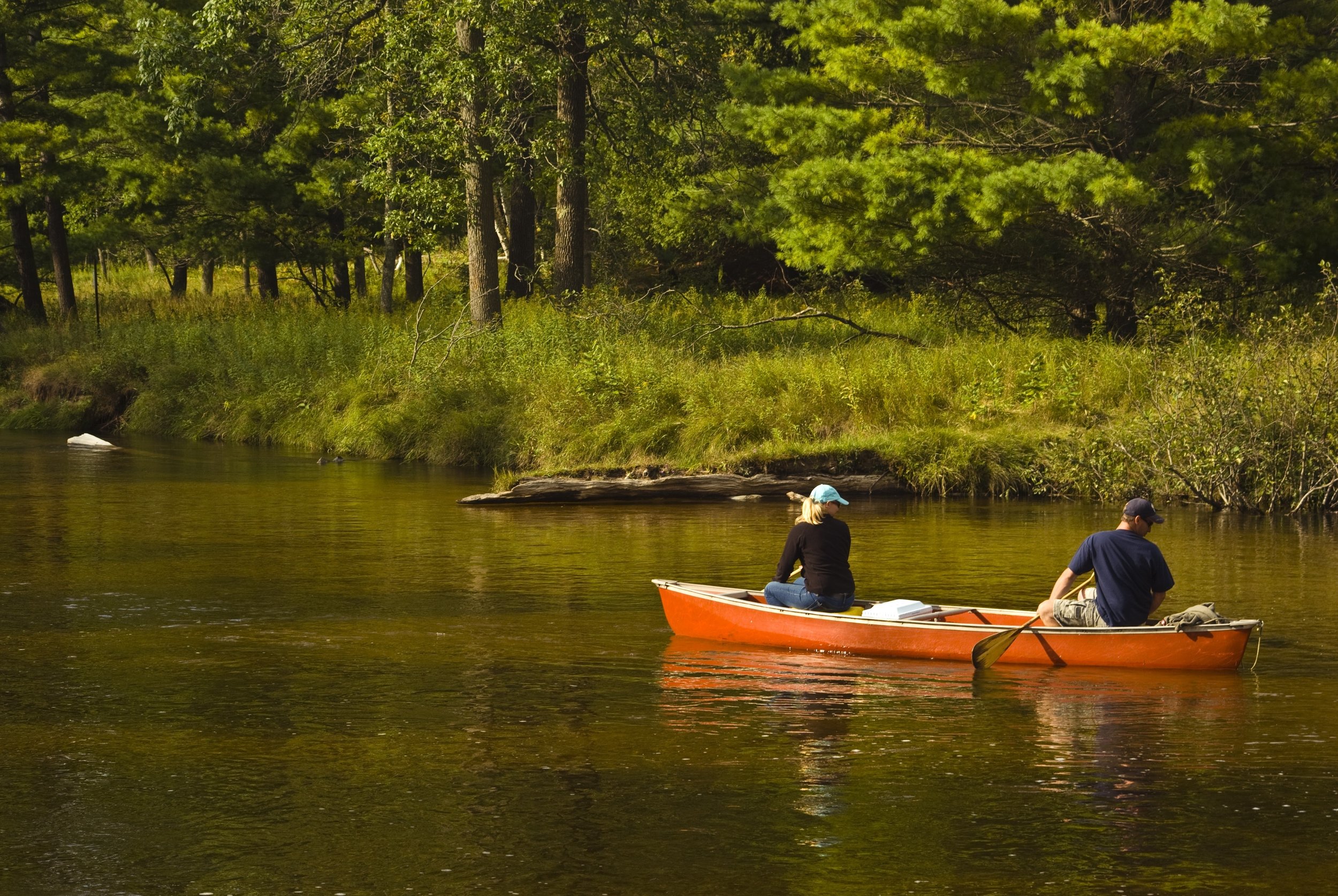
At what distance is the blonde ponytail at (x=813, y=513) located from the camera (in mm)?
12406

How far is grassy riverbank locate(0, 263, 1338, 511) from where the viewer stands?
794 inches

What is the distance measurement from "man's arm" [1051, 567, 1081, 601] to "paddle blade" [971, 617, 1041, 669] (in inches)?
11.0

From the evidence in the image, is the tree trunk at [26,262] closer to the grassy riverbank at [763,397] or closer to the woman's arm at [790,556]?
the grassy riverbank at [763,397]

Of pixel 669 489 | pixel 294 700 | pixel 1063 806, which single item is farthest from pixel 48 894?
pixel 669 489

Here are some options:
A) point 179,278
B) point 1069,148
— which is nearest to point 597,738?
point 1069,148

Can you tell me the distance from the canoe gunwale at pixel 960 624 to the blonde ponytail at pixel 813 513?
70cm

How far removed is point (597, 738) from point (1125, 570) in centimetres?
435

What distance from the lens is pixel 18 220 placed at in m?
39.9

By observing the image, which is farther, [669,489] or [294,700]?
[669,489]

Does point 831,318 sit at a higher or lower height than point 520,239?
lower

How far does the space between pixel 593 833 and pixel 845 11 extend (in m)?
21.0

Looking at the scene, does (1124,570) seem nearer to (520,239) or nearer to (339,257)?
(520,239)

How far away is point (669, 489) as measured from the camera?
21781mm

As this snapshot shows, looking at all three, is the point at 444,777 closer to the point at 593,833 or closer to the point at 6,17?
→ the point at 593,833
